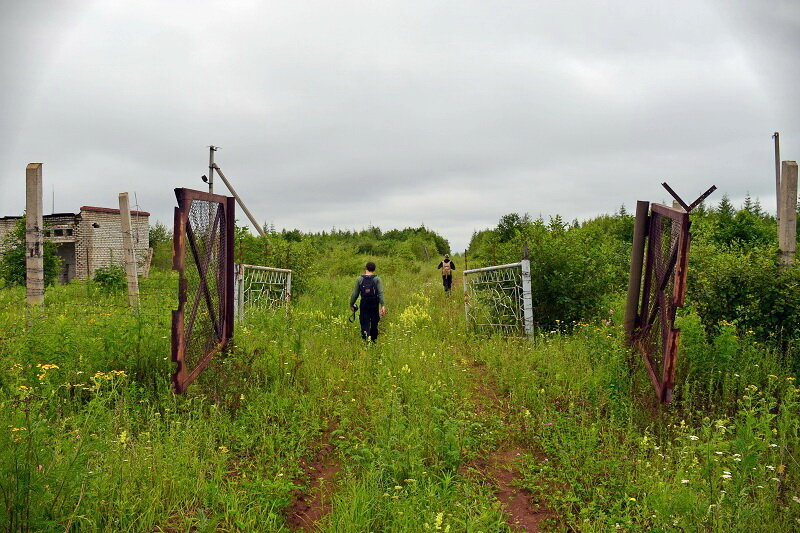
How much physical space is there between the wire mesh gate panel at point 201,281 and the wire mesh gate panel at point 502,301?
5.84 metres

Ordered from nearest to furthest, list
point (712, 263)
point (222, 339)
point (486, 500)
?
point (486, 500) < point (222, 339) < point (712, 263)

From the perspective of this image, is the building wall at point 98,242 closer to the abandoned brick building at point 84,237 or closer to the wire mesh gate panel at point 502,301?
the abandoned brick building at point 84,237

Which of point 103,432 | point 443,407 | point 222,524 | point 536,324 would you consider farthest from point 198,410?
point 536,324

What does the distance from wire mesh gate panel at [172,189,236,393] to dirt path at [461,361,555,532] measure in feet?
10.3

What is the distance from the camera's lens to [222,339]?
6898mm

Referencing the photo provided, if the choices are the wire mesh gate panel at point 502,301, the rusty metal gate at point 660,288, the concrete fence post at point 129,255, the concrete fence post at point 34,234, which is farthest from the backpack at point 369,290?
the concrete fence post at point 34,234

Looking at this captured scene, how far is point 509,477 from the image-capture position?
495cm

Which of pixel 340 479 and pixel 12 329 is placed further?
pixel 12 329

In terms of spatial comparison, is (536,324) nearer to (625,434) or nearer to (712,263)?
(712,263)

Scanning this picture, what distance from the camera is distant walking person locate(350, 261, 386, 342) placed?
9508 millimetres

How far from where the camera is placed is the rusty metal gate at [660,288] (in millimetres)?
4977

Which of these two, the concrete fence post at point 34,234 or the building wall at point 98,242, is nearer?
the concrete fence post at point 34,234

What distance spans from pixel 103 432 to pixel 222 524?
174 cm

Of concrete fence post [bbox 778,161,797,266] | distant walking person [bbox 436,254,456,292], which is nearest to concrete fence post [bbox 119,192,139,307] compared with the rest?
distant walking person [bbox 436,254,456,292]
